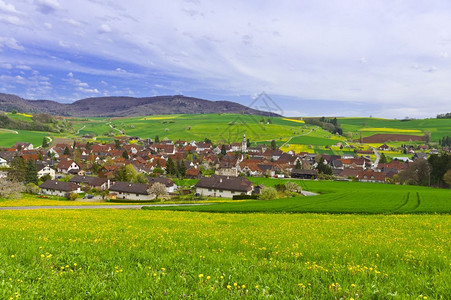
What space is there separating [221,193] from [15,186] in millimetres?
52806

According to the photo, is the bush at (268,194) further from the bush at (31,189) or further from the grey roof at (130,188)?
the bush at (31,189)

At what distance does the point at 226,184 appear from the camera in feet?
279

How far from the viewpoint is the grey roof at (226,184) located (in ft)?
269

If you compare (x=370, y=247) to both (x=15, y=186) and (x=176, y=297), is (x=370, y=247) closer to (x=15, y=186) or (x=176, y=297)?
(x=176, y=297)

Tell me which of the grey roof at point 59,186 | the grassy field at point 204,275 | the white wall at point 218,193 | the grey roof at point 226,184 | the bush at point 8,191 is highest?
the grassy field at point 204,275

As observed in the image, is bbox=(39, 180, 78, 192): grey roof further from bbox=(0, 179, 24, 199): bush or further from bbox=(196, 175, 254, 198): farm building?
bbox=(196, 175, 254, 198): farm building

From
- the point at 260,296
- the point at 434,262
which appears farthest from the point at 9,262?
the point at 434,262

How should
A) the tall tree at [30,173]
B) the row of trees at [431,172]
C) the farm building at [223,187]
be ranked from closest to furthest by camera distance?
the farm building at [223,187] < the row of trees at [431,172] < the tall tree at [30,173]

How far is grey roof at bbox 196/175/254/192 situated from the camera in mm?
82062

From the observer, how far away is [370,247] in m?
11.9

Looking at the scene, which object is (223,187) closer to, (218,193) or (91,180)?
(218,193)

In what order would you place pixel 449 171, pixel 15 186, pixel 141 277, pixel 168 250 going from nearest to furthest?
1. pixel 141 277
2. pixel 168 250
3. pixel 15 186
4. pixel 449 171

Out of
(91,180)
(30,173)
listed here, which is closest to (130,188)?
(91,180)

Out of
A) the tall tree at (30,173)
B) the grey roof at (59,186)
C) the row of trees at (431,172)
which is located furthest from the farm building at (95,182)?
the row of trees at (431,172)
